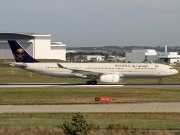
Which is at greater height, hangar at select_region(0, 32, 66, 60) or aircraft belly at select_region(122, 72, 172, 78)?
hangar at select_region(0, 32, 66, 60)

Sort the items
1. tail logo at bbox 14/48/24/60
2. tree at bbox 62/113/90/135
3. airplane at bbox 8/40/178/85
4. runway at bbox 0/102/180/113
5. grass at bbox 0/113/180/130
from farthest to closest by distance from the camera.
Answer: tail logo at bbox 14/48/24/60 < airplane at bbox 8/40/178/85 < runway at bbox 0/102/180/113 < grass at bbox 0/113/180/130 < tree at bbox 62/113/90/135

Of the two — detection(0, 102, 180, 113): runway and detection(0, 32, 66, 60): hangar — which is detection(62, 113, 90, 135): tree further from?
detection(0, 32, 66, 60): hangar

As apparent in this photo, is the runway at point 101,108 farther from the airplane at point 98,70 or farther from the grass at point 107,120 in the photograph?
the airplane at point 98,70

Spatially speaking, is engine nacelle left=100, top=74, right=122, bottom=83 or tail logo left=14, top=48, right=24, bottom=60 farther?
tail logo left=14, top=48, right=24, bottom=60

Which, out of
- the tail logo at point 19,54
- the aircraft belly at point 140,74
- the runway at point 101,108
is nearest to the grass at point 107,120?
the runway at point 101,108

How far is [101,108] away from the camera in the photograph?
128ft

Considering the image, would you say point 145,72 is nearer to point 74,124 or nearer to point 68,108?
point 68,108

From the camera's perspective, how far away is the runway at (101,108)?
37.1m

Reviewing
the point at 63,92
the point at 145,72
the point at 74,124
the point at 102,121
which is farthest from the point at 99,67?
the point at 74,124

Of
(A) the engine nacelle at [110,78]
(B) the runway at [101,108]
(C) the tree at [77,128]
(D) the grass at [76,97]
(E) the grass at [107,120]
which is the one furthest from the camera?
(A) the engine nacelle at [110,78]

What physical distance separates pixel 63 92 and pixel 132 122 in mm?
23232

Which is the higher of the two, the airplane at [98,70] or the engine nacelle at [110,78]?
the airplane at [98,70]

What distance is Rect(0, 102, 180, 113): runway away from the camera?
37125 millimetres

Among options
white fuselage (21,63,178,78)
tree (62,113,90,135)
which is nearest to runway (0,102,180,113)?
tree (62,113,90,135)
